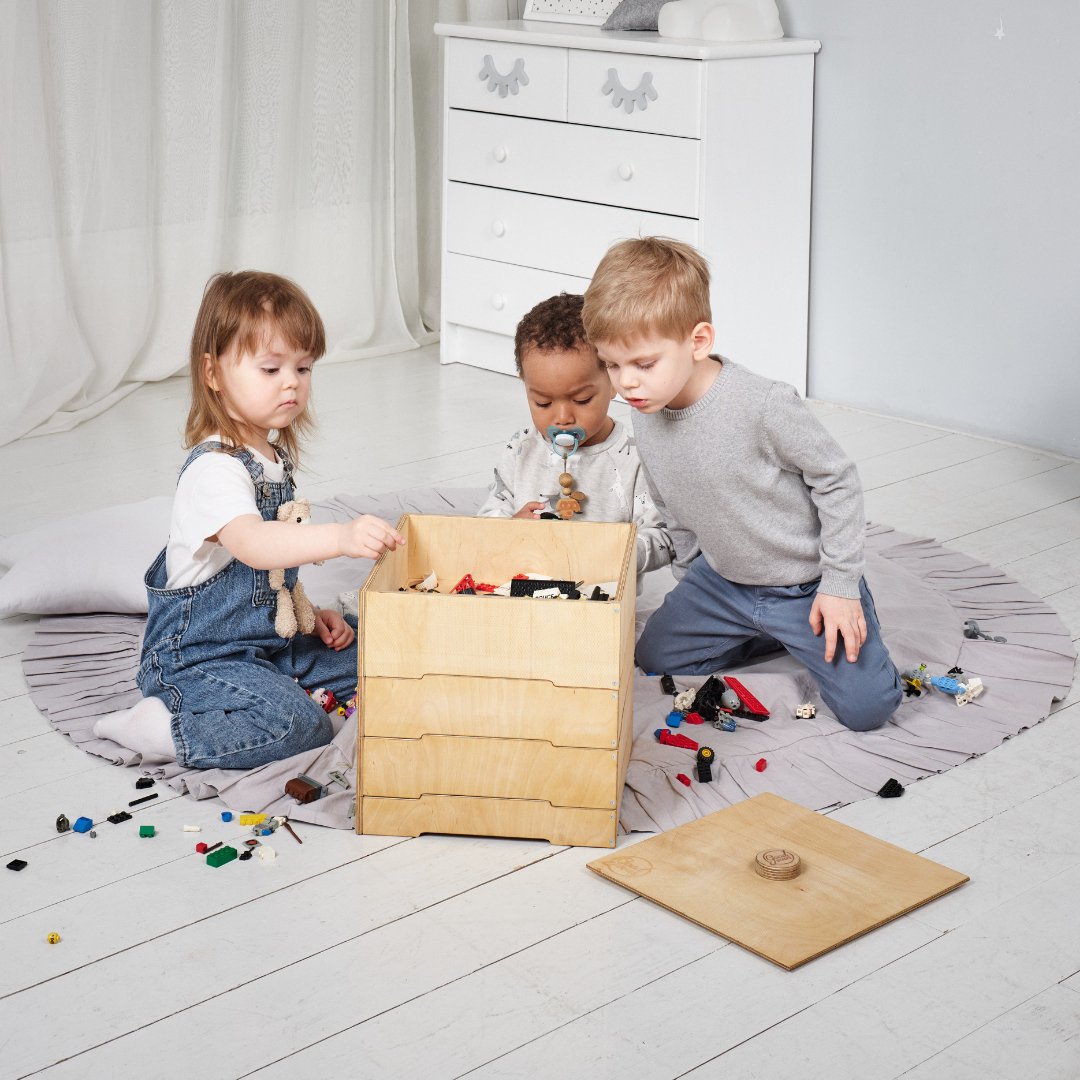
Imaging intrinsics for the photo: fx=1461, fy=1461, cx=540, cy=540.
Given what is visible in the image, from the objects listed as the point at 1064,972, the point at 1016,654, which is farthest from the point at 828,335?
the point at 1064,972

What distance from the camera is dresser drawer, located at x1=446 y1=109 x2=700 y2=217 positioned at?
10.9 ft

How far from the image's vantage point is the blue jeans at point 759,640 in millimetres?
1938

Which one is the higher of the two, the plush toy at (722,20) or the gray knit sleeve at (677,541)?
the plush toy at (722,20)

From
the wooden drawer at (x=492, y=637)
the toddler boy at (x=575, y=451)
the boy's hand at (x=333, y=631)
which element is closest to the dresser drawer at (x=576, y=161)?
the toddler boy at (x=575, y=451)

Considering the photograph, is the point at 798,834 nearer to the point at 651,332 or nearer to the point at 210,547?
Answer: the point at 651,332

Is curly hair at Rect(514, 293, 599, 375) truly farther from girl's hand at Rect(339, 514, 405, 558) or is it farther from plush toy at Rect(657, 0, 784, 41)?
plush toy at Rect(657, 0, 784, 41)

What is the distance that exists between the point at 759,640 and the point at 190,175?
2.16 metres

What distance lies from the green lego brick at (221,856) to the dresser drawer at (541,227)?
2.06 meters

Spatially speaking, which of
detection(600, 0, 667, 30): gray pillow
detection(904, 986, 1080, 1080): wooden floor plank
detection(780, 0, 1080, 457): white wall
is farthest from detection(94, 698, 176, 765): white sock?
detection(600, 0, 667, 30): gray pillow

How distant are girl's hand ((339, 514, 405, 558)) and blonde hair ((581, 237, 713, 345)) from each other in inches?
14.3

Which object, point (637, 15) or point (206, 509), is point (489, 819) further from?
point (637, 15)

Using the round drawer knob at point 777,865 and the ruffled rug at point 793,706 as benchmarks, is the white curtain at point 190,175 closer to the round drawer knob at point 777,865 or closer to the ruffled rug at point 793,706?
the ruffled rug at point 793,706

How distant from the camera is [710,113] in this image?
3229 mm

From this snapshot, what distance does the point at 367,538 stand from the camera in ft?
5.48
